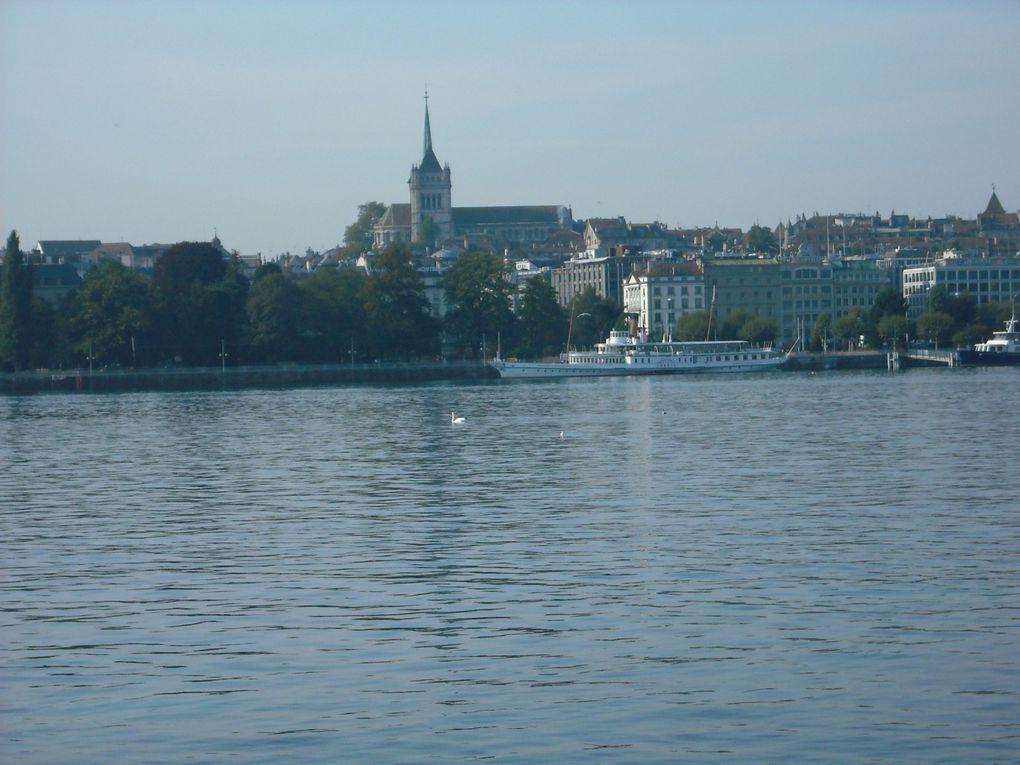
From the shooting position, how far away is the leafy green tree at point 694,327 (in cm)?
14600

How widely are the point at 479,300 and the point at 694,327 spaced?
21.5 metres

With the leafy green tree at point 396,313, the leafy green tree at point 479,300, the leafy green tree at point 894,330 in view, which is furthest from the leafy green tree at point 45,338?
the leafy green tree at point 894,330

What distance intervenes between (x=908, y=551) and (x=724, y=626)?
5.51m

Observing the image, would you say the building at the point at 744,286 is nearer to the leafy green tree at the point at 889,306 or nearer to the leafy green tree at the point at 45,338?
the leafy green tree at the point at 889,306

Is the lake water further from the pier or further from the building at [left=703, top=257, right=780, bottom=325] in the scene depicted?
the building at [left=703, top=257, right=780, bottom=325]

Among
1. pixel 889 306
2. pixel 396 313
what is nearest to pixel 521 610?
pixel 396 313

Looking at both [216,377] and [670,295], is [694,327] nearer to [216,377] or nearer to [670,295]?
[670,295]

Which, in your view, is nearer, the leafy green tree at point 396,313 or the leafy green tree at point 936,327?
the leafy green tree at point 396,313

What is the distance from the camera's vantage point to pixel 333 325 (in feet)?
411

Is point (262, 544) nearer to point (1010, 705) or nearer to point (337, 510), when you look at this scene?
point (337, 510)

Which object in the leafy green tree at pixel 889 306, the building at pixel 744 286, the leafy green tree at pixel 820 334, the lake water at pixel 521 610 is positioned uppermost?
the building at pixel 744 286

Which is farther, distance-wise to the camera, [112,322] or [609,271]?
[609,271]

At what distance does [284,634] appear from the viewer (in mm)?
17344

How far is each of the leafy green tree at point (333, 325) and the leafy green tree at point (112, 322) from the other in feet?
39.1
